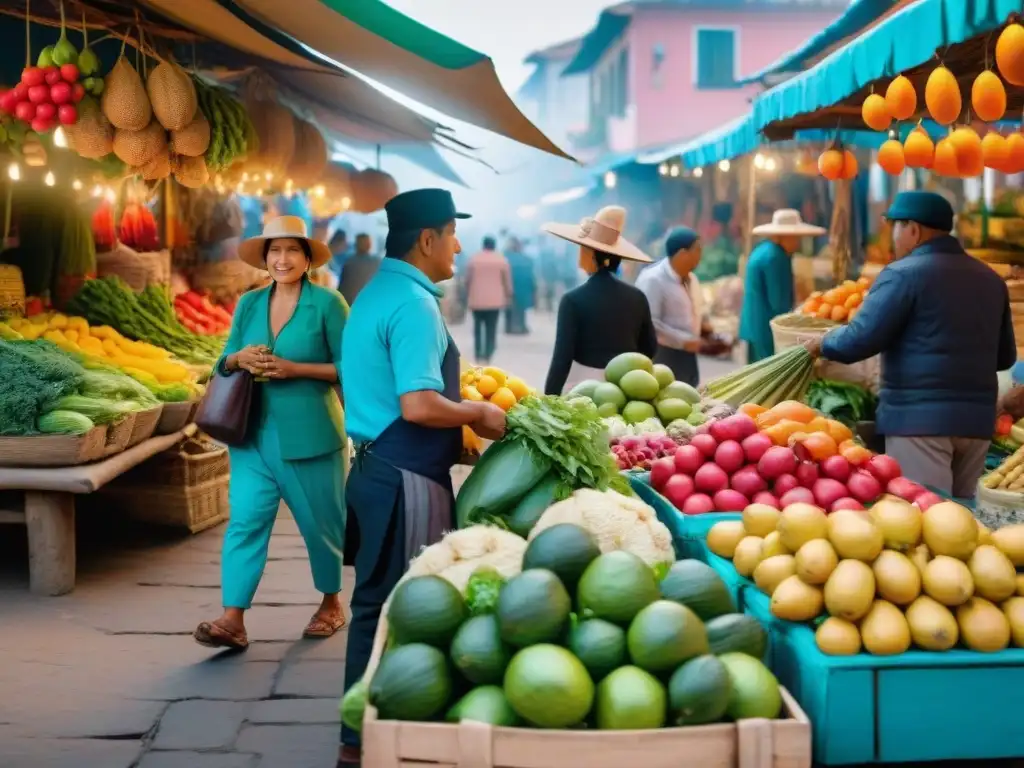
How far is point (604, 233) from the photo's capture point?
21.8ft

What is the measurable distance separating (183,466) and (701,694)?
17.5 ft

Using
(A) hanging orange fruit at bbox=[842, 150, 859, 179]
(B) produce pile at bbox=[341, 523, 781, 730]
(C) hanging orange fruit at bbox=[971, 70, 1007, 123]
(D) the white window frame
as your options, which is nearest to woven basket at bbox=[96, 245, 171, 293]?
(A) hanging orange fruit at bbox=[842, 150, 859, 179]

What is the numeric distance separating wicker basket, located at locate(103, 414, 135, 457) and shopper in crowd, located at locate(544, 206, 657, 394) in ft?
7.52

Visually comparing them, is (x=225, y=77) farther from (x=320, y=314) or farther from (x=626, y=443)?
(x=626, y=443)

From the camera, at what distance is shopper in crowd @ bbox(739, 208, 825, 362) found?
9.07 metres

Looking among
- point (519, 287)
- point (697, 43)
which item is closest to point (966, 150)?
point (519, 287)

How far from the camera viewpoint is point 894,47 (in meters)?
5.39

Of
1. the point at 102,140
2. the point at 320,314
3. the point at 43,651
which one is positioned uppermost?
the point at 102,140

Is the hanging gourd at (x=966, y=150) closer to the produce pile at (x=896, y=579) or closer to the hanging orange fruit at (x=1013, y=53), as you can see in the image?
the hanging orange fruit at (x=1013, y=53)

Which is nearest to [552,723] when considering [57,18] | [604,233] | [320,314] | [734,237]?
[320,314]

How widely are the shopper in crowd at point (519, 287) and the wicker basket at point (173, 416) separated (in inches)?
568

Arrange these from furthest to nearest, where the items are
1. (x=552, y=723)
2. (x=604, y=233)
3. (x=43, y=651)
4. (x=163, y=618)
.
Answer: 1. (x=604, y=233)
2. (x=163, y=618)
3. (x=43, y=651)
4. (x=552, y=723)

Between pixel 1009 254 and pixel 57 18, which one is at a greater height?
pixel 57 18

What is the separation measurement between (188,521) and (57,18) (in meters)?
3.07
